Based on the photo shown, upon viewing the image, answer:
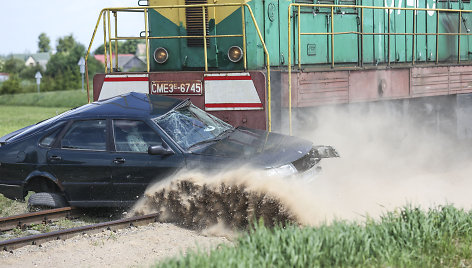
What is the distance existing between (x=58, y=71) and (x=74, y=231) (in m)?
68.0

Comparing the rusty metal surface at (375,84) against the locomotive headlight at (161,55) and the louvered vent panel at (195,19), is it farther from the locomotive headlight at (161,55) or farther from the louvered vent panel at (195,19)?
the locomotive headlight at (161,55)

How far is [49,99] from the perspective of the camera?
138 ft

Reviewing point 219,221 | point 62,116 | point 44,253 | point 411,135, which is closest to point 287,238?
point 219,221

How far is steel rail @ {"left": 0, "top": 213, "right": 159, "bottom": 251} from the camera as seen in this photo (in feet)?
19.3

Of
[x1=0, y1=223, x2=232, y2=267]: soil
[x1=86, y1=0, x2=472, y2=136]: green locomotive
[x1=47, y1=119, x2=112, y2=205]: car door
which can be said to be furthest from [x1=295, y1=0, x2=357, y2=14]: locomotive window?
[x1=0, y1=223, x2=232, y2=267]: soil

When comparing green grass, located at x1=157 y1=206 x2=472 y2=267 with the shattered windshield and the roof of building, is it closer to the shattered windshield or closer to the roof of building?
the shattered windshield

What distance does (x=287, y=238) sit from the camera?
15.1 feet

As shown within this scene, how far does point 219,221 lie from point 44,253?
172 centimetres

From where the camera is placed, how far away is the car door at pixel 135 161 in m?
6.73

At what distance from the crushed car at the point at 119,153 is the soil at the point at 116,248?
681mm

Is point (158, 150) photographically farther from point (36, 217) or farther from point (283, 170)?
point (36, 217)

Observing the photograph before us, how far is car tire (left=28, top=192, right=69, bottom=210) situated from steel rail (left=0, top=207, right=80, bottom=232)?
118mm

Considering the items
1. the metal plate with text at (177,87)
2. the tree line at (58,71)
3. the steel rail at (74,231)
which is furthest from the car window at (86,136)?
the tree line at (58,71)

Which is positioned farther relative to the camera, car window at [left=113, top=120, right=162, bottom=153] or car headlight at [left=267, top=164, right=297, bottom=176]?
car window at [left=113, top=120, right=162, bottom=153]
